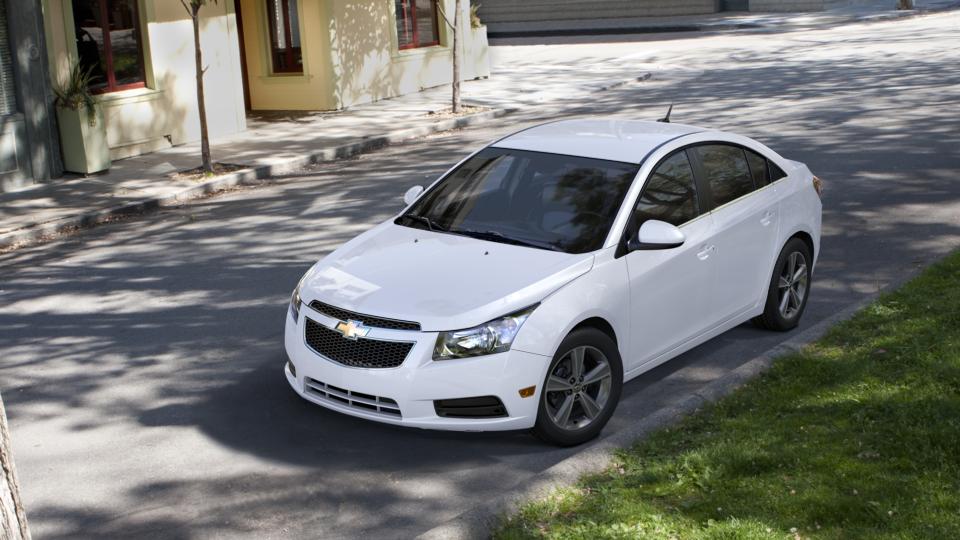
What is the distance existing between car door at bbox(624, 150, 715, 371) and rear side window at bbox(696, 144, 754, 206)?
21 centimetres

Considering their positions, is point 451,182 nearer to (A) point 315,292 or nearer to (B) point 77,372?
(A) point 315,292

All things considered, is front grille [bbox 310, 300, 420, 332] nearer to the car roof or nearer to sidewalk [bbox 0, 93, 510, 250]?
the car roof

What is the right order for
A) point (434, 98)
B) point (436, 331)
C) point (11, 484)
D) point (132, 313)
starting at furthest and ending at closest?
point (434, 98) → point (132, 313) → point (436, 331) → point (11, 484)

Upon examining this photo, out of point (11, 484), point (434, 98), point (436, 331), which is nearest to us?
point (11, 484)

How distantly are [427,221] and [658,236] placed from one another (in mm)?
1680

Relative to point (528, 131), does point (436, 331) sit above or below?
below

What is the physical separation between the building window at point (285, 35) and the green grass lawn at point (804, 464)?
1740cm

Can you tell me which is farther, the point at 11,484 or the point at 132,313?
the point at 132,313

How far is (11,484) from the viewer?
4035mm

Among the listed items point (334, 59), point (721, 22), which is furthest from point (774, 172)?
point (721, 22)

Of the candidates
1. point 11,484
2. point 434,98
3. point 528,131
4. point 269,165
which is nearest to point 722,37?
point 434,98

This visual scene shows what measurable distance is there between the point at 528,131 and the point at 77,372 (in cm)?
377

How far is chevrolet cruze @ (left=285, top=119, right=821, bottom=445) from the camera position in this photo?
6582 mm

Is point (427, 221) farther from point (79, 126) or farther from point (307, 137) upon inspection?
point (307, 137)
